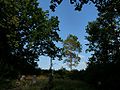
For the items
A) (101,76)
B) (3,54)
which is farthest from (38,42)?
(101,76)

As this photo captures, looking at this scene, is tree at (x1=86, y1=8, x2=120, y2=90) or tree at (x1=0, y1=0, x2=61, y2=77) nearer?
tree at (x1=86, y1=8, x2=120, y2=90)

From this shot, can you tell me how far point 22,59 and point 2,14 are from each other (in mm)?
9373

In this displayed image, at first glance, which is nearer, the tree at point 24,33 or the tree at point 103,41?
the tree at point 103,41

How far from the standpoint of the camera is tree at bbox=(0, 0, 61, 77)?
206 ft

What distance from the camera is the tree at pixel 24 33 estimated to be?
206 feet

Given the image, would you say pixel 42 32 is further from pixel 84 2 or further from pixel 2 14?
pixel 84 2

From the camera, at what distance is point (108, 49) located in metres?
61.5

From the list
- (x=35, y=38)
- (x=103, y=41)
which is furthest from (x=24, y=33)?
(x=103, y=41)

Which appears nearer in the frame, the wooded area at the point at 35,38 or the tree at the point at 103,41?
the tree at the point at 103,41

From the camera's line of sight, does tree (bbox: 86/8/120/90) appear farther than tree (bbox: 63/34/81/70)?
No

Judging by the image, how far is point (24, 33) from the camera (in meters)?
65.9

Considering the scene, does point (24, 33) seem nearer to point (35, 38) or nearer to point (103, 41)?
point (35, 38)

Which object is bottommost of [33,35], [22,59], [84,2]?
[84,2]

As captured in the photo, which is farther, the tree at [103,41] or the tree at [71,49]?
the tree at [71,49]
